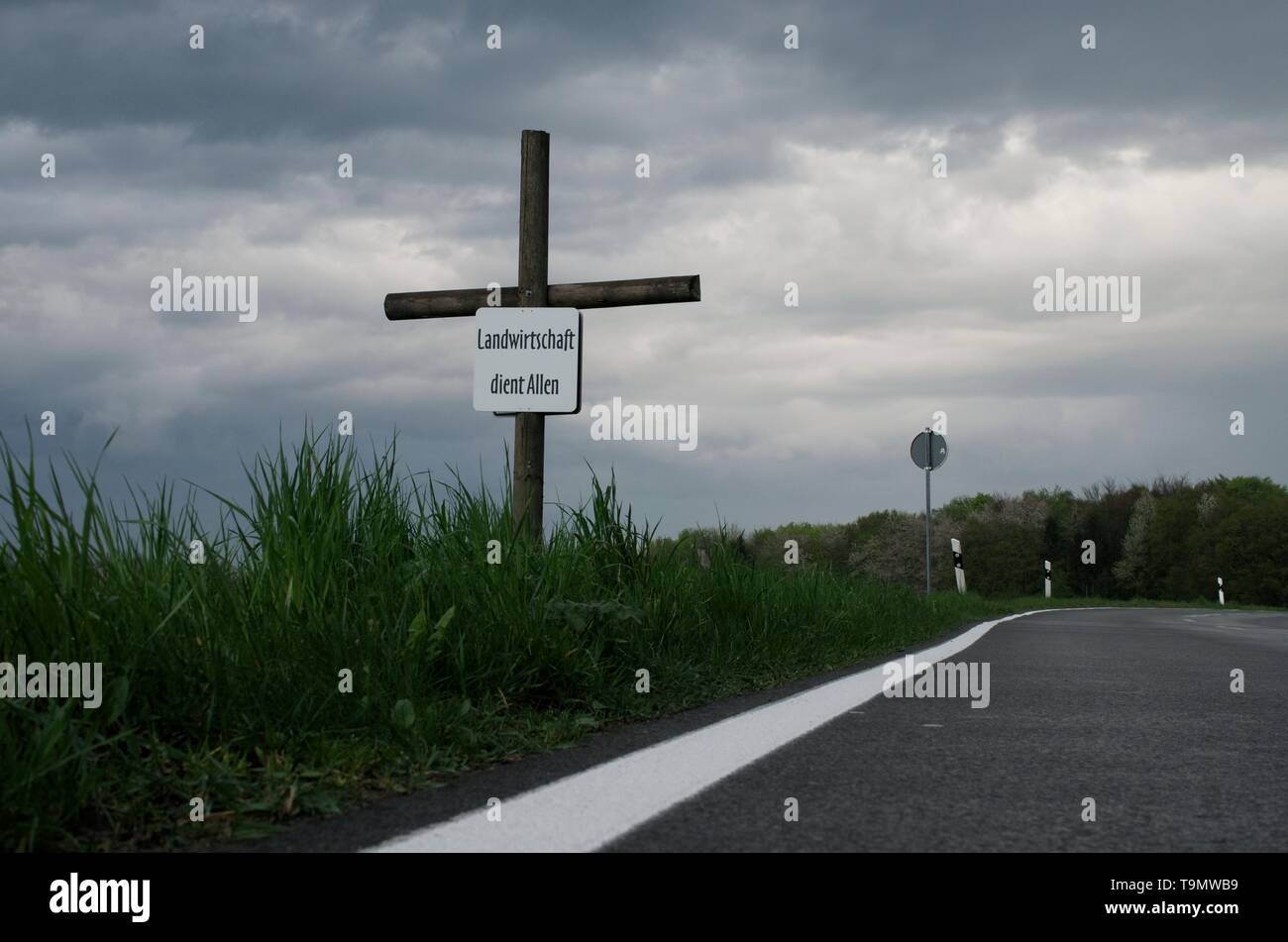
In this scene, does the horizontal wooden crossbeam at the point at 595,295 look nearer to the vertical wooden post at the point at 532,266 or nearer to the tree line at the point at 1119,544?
the vertical wooden post at the point at 532,266

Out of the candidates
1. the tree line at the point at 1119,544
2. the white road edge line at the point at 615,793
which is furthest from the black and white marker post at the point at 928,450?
the tree line at the point at 1119,544

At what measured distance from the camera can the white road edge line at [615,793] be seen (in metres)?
2.69

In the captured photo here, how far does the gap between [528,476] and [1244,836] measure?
5.94 meters

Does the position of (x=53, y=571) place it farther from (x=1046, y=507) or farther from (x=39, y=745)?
(x=1046, y=507)

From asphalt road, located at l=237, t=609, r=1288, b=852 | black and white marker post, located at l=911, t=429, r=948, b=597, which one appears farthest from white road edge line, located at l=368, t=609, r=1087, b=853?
black and white marker post, located at l=911, t=429, r=948, b=597

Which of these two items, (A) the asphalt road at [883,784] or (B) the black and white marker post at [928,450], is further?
(B) the black and white marker post at [928,450]

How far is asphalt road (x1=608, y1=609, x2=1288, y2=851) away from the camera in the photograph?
2.85 metres

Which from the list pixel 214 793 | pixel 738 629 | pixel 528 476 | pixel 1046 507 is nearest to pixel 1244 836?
pixel 214 793

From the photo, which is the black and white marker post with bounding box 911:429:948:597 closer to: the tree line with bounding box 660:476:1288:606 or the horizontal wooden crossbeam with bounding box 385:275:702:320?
the horizontal wooden crossbeam with bounding box 385:275:702:320

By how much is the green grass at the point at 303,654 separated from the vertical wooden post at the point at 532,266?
4.36 feet

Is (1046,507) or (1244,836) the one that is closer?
(1244,836)

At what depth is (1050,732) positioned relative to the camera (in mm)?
4840

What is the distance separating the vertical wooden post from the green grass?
133 centimetres

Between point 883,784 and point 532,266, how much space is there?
574 cm
